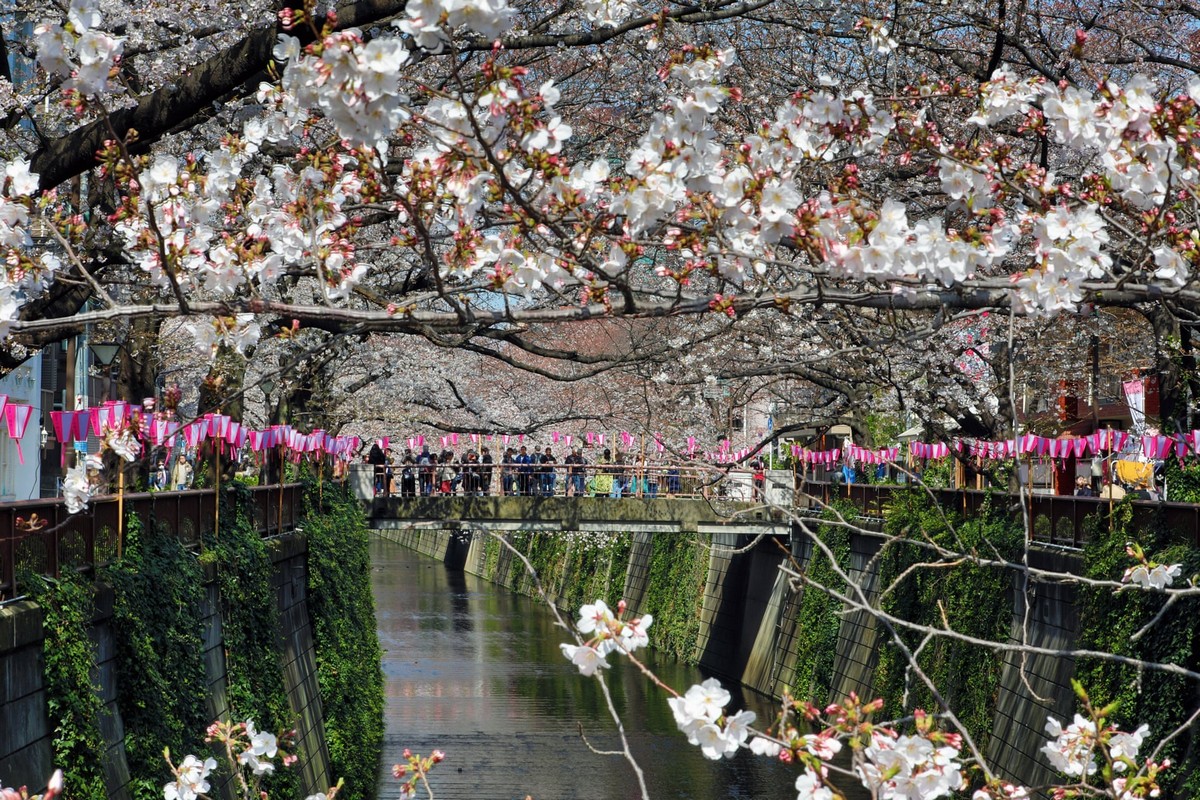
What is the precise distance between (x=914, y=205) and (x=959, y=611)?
32.7 ft

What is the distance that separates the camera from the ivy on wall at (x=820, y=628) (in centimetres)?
2945

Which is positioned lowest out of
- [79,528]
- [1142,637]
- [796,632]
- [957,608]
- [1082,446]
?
[796,632]

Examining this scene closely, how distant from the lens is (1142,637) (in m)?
15.6

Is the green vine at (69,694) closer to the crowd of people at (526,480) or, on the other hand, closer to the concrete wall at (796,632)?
the concrete wall at (796,632)

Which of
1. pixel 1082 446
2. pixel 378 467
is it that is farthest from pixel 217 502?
pixel 378 467

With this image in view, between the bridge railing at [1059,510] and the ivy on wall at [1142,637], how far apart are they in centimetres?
14

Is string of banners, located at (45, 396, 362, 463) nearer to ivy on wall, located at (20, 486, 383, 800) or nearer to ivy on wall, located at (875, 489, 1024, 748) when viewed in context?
ivy on wall, located at (20, 486, 383, 800)

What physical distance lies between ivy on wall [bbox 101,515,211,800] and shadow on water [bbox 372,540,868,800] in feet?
30.4

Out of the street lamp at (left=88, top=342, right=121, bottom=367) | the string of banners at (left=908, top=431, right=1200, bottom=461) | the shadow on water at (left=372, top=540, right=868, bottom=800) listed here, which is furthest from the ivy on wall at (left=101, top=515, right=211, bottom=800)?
the shadow on water at (left=372, top=540, right=868, bottom=800)

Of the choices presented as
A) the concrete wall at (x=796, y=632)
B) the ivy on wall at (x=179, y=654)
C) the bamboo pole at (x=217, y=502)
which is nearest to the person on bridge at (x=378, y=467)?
the concrete wall at (x=796, y=632)

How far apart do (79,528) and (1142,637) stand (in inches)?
410

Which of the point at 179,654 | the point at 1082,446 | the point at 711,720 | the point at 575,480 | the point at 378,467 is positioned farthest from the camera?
the point at 575,480

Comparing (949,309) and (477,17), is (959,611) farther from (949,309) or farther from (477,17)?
(477,17)

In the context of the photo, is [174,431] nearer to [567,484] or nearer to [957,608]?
[957,608]
